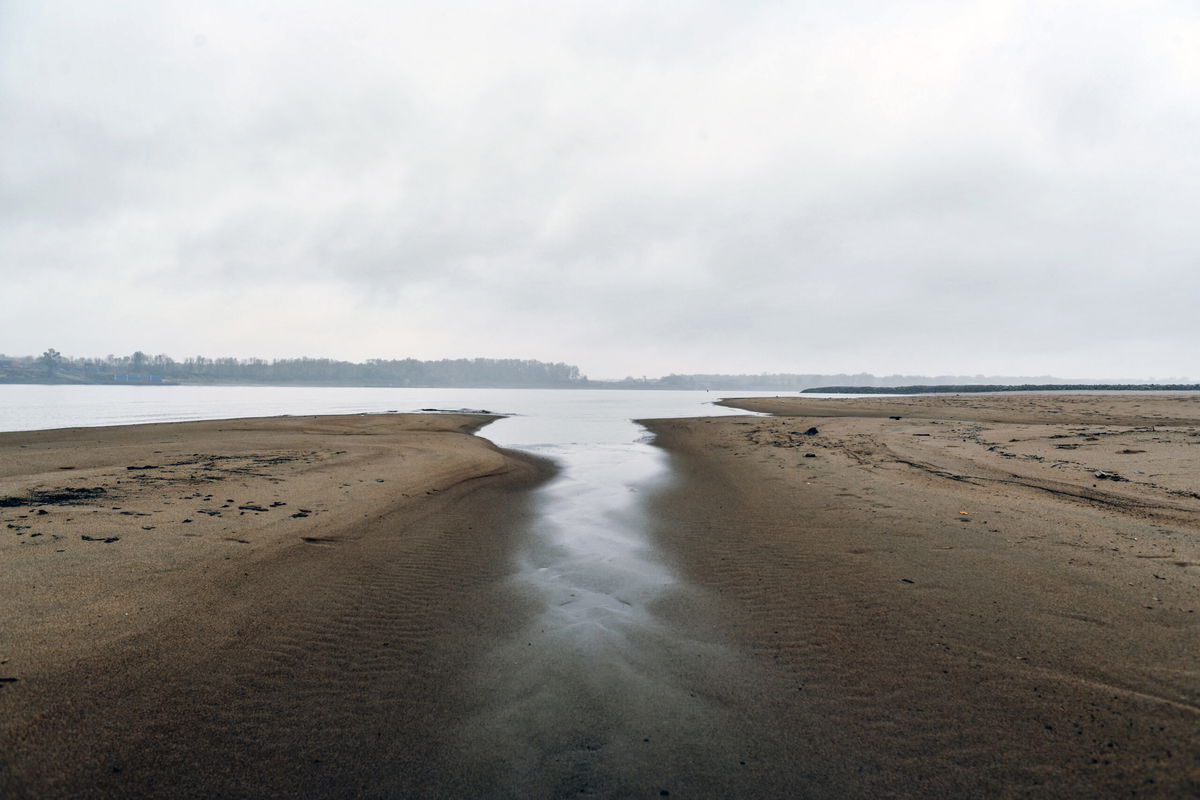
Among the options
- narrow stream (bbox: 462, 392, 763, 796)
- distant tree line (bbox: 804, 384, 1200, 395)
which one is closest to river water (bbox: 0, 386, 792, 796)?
narrow stream (bbox: 462, 392, 763, 796)

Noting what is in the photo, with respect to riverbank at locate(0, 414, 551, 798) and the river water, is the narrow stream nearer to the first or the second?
the river water

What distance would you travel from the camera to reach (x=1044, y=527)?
842 centimetres

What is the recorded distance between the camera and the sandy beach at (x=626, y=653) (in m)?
3.39

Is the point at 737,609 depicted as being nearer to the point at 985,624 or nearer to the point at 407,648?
the point at 985,624

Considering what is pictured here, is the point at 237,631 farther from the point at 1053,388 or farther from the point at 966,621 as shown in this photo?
the point at 1053,388

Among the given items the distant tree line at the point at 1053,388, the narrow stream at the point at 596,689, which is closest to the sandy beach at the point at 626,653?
Answer: the narrow stream at the point at 596,689

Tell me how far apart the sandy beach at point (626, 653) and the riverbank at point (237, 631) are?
30 mm

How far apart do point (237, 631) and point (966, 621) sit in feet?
24.3

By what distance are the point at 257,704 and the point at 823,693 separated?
446 cm

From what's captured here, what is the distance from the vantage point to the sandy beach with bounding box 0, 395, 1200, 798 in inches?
133

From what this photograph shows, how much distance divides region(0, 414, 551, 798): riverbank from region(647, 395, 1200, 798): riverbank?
262 centimetres

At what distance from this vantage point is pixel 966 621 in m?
5.44

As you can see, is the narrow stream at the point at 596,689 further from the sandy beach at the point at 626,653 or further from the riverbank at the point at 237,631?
the riverbank at the point at 237,631

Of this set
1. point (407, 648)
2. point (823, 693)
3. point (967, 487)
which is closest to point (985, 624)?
point (823, 693)
